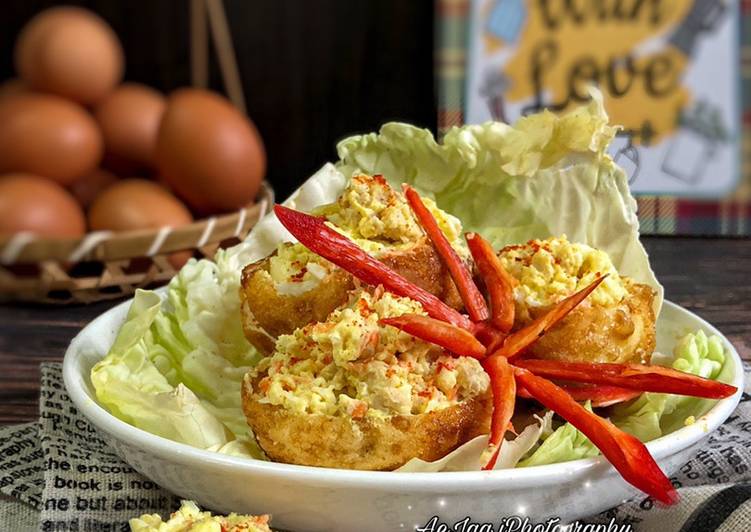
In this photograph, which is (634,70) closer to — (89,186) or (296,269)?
(89,186)

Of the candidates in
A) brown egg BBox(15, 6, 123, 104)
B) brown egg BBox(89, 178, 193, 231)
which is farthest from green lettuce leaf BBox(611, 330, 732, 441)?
brown egg BBox(15, 6, 123, 104)

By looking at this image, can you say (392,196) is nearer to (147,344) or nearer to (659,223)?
(147,344)

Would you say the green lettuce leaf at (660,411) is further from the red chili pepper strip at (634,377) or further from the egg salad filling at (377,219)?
the egg salad filling at (377,219)

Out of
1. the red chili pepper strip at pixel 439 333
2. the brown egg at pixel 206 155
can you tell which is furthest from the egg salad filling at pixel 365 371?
the brown egg at pixel 206 155

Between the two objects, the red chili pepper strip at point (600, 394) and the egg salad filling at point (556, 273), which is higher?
the egg salad filling at point (556, 273)

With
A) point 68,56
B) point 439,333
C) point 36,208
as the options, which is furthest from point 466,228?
point 68,56
